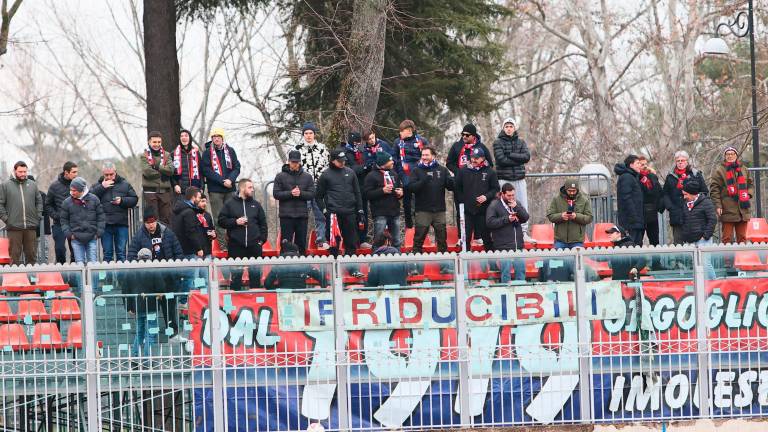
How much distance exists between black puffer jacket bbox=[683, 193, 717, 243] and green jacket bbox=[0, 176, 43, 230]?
9.13m

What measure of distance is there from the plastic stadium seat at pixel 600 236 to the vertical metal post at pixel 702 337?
18.5 ft

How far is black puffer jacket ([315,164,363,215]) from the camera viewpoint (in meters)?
18.5

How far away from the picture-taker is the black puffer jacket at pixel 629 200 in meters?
→ 19.3

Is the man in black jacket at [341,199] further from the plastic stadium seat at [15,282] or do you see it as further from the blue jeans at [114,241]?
the plastic stadium seat at [15,282]

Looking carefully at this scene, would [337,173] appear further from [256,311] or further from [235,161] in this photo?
[256,311]

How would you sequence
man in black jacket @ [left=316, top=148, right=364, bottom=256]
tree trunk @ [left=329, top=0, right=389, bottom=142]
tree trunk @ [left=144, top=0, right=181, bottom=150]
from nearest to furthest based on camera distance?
1. man in black jacket @ [left=316, top=148, right=364, bottom=256]
2. tree trunk @ [left=329, top=0, right=389, bottom=142]
3. tree trunk @ [left=144, top=0, right=181, bottom=150]

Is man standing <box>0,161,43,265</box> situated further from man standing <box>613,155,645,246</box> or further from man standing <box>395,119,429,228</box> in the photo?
man standing <box>613,155,645,246</box>

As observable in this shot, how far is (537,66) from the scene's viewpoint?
5284 cm

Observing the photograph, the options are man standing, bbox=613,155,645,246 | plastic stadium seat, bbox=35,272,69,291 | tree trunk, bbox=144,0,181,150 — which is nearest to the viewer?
plastic stadium seat, bbox=35,272,69,291

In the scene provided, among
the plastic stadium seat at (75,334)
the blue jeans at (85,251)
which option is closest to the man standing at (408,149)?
the blue jeans at (85,251)

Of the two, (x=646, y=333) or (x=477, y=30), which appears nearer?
(x=646, y=333)

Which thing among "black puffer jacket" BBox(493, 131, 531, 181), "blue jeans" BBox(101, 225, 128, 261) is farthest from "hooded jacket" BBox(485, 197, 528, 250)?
"blue jeans" BBox(101, 225, 128, 261)

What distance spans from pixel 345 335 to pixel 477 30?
517 inches

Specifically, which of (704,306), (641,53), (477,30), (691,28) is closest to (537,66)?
(641,53)
